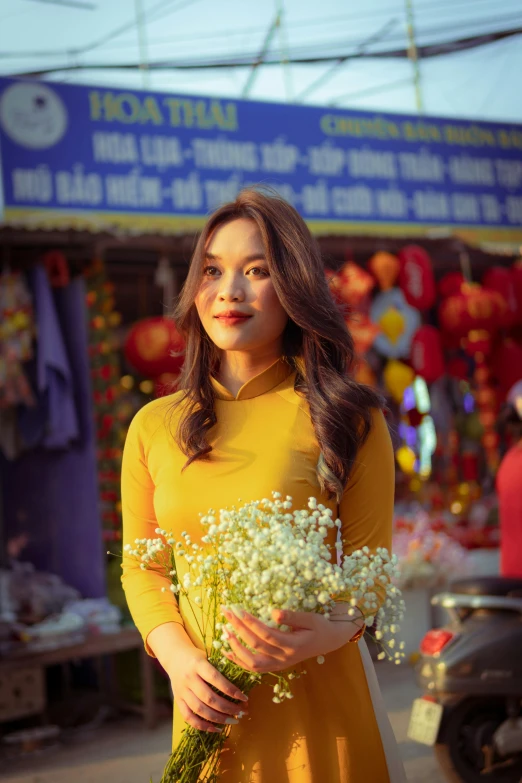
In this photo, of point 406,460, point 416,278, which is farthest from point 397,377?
point 406,460

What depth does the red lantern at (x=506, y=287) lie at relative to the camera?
6770mm

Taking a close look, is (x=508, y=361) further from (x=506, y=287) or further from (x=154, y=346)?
(x=154, y=346)

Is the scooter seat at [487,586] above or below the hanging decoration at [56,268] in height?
below

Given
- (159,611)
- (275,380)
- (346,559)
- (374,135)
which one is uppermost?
(374,135)

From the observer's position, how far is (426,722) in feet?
11.3

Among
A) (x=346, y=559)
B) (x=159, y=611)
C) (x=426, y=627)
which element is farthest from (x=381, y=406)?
(x=426, y=627)

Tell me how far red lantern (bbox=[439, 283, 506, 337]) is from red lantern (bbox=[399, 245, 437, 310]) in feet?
0.72

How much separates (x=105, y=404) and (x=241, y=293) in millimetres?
4050

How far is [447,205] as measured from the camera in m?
7.64

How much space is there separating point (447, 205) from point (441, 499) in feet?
8.10

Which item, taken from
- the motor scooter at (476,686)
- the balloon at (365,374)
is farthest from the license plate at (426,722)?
the balloon at (365,374)

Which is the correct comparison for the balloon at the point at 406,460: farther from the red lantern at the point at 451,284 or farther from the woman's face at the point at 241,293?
the woman's face at the point at 241,293

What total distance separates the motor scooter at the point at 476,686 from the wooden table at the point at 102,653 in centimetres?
213

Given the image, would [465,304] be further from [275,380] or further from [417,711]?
[275,380]
